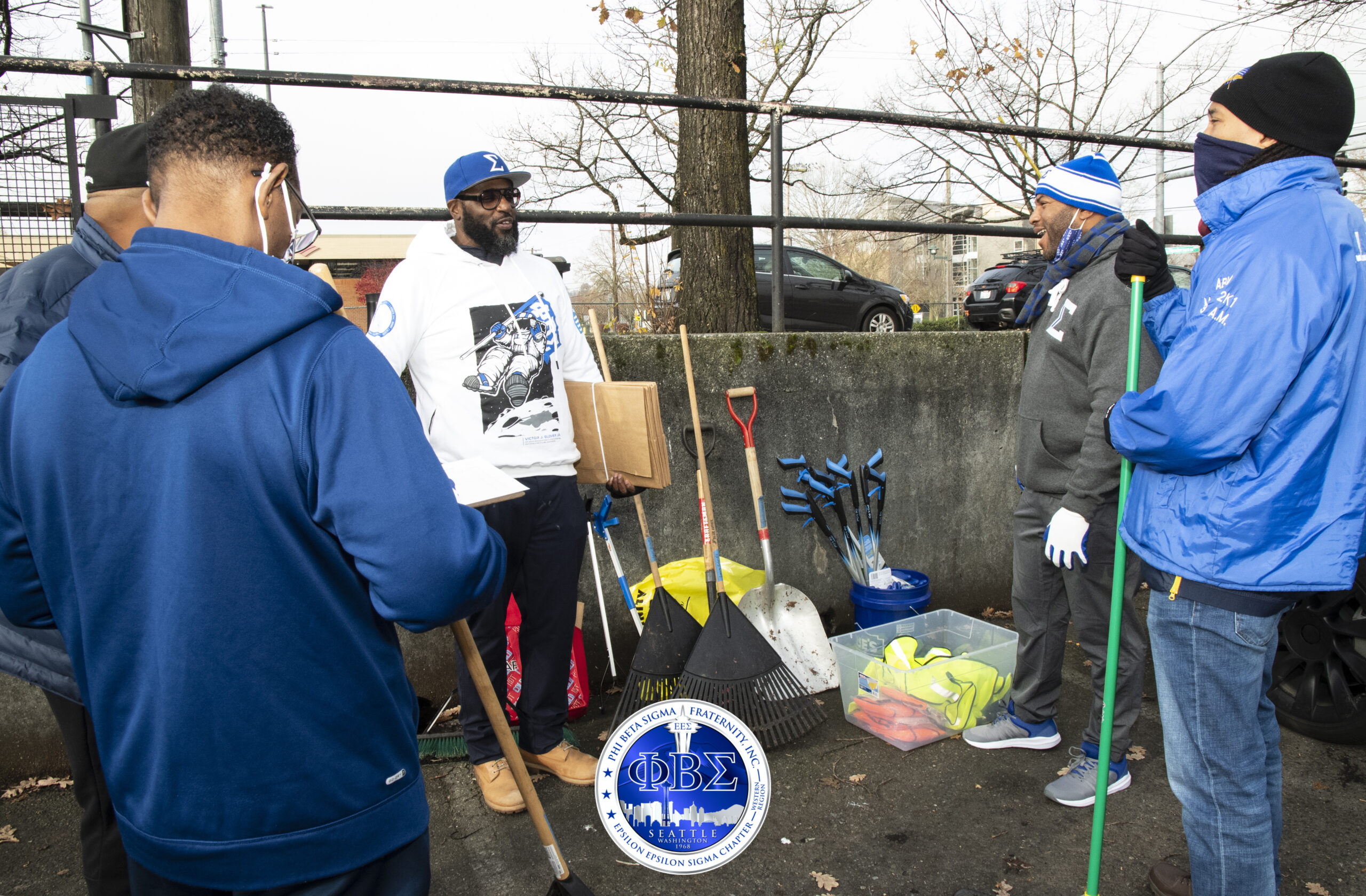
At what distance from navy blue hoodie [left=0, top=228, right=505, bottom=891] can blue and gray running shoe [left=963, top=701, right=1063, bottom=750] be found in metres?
2.94

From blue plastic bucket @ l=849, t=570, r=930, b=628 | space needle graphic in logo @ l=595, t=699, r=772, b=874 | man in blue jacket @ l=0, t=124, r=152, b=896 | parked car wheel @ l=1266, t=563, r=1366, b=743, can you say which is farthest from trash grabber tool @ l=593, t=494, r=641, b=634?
parked car wheel @ l=1266, t=563, r=1366, b=743

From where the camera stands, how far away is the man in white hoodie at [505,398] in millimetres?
3070

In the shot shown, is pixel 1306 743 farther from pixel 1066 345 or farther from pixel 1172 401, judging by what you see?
pixel 1172 401

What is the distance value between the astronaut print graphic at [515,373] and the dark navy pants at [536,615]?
0.65 ft

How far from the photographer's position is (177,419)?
1195 mm

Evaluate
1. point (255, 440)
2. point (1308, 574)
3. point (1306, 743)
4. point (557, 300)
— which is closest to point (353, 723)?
point (255, 440)

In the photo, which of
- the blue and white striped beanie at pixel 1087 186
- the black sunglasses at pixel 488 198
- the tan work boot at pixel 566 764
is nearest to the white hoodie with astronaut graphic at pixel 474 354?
the black sunglasses at pixel 488 198

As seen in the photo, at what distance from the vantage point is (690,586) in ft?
13.7

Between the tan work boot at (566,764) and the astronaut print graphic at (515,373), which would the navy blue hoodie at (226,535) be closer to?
the astronaut print graphic at (515,373)

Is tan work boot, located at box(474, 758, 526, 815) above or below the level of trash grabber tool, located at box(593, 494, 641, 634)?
below

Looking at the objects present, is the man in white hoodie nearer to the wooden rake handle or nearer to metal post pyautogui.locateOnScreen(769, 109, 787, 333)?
the wooden rake handle

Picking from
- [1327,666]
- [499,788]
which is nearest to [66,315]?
[499,788]

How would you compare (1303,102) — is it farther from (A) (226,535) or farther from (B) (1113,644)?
(A) (226,535)

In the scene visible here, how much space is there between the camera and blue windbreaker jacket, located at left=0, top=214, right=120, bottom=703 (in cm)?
198
